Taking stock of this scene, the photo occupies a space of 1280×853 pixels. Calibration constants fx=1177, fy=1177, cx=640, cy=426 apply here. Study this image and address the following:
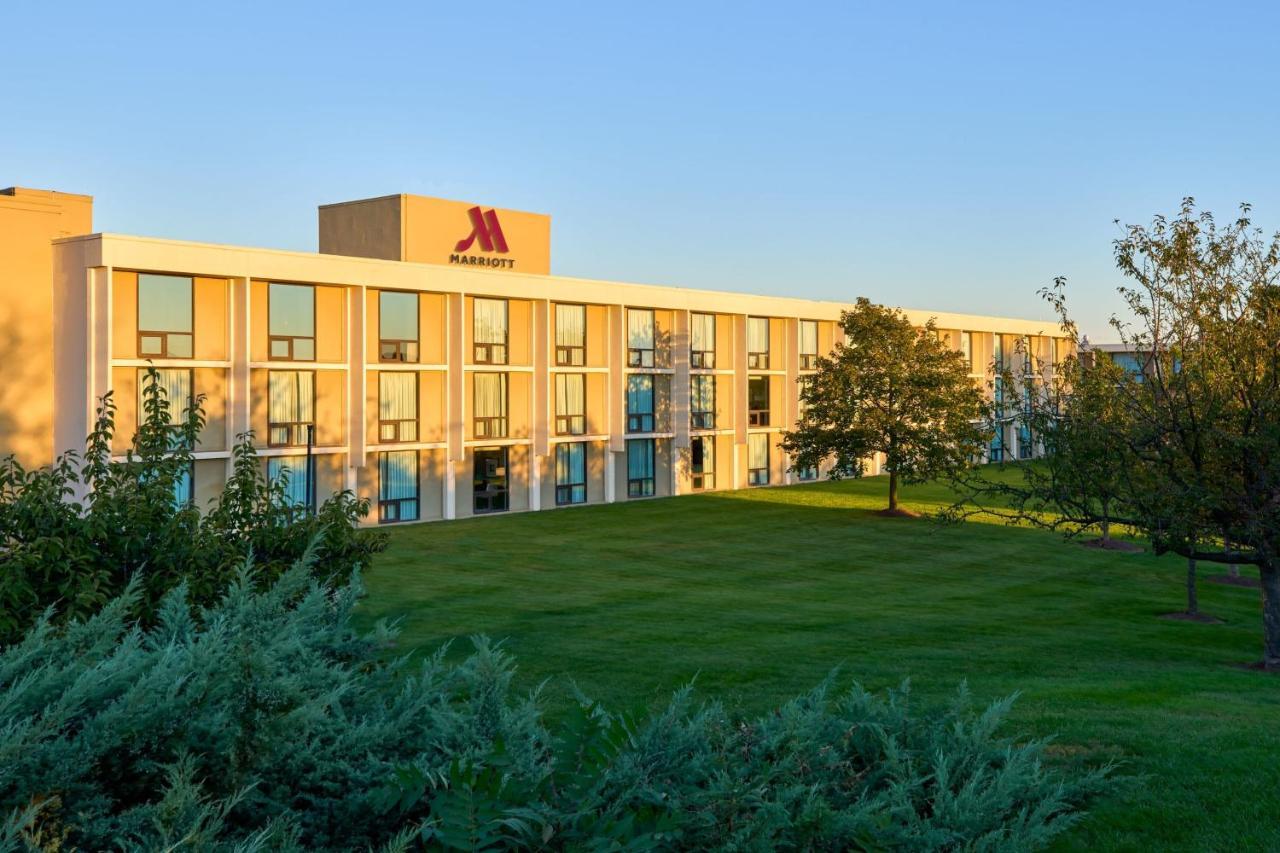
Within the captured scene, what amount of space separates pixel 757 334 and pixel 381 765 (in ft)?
182

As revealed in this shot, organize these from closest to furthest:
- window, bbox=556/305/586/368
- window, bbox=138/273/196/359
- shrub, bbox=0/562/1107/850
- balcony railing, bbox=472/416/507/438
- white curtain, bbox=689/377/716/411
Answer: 1. shrub, bbox=0/562/1107/850
2. window, bbox=138/273/196/359
3. balcony railing, bbox=472/416/507/438
4. window, bbox=556/305/586/368
5. white curtain, bbox=689/377/716/411

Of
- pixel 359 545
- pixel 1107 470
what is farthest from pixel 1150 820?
pixel 1107 470

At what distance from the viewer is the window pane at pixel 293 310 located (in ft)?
134

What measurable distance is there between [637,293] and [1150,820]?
45.3 m

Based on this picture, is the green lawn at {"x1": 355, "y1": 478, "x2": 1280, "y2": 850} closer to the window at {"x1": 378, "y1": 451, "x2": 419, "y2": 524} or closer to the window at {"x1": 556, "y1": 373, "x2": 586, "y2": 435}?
the window at {"x1": 378, "y1": 451, "x2": 419, "y2": 524}

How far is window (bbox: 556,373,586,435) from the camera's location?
51.1 metres

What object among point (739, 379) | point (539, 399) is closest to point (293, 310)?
point (539, 399)

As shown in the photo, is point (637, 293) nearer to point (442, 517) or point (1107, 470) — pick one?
point (442, 517)

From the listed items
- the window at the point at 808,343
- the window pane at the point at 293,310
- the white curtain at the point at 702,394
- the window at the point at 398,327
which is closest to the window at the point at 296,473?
the window pane at the point at 293,310

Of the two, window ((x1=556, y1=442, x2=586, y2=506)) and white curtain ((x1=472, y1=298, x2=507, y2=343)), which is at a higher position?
white curtain ((x1=472, y1=298, x2=507, y2=343))

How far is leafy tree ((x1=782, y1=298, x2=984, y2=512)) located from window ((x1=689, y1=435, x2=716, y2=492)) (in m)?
8.39

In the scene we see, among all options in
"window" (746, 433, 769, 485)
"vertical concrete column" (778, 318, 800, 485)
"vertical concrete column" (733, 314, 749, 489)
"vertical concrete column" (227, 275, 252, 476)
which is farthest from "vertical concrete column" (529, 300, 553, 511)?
"vertical concrete column" (778, 318, 800, 485)

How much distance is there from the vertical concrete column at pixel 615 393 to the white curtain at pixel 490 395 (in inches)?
235

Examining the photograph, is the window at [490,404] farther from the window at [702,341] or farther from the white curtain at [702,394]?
the window at [702,341]
